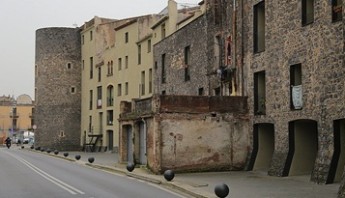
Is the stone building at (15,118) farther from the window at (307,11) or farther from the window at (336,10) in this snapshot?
the window at (336,10)

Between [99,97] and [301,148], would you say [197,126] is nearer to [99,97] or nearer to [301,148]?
[301,148]

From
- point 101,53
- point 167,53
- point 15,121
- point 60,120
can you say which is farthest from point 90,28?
point 15,121

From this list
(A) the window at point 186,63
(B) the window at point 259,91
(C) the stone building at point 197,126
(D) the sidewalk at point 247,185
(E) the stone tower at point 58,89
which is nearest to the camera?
(D) the sidewalk at point 247,185

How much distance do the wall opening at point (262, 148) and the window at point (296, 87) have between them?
11.4 feet

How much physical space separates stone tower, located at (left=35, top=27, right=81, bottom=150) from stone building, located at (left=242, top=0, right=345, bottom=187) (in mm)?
41900

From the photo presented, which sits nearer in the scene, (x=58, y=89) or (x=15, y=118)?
(x=58, y=89)

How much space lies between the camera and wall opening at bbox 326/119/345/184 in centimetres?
2030

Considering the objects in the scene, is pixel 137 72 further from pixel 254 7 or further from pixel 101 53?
pixel 254 7

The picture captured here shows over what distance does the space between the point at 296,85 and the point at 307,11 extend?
303 centimetres

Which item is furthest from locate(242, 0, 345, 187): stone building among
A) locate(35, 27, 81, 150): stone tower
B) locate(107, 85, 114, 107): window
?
locate(35, 27, 81, 150): stone tower

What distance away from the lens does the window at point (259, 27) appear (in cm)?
2708

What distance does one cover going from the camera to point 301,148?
78.9 ft

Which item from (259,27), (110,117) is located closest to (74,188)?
(259,27)

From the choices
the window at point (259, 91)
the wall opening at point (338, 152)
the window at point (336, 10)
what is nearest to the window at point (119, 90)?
the window at point (259, 91)
